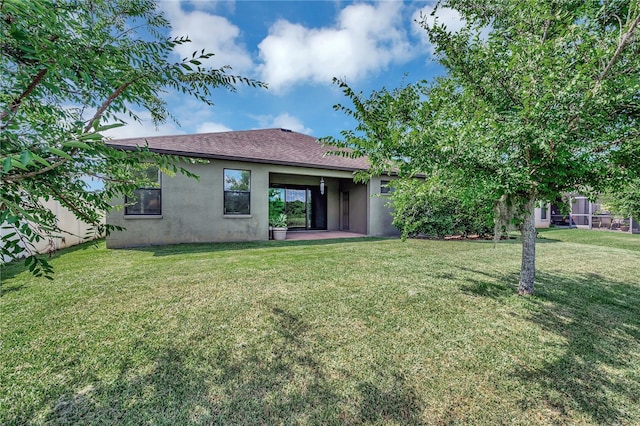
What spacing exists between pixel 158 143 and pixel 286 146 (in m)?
5.47

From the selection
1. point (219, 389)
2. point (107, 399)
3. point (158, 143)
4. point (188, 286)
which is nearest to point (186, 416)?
point (219, 389)

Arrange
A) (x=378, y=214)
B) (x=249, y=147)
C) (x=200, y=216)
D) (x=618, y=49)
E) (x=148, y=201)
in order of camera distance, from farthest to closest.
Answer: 1. (x=378, y=214)
2. (x=249, y=147)
3. (x=200, y=216)
4. (x=148, y=201)
5. (x=618, y=49)

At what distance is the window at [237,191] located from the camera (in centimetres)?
1011

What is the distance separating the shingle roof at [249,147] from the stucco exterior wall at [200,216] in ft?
1.29

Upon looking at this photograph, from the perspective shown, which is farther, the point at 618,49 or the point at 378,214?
the point at 378,214

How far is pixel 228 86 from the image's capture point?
2416 millimetres

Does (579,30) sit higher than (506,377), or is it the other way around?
(579,30)

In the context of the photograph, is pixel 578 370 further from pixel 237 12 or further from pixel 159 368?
pixel 237 12

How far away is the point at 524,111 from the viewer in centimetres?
288

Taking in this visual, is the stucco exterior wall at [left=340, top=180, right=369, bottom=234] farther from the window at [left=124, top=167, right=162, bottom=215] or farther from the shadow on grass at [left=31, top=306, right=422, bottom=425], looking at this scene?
the shadow on grass at [left=31, top=306, right=422, bottom=425]

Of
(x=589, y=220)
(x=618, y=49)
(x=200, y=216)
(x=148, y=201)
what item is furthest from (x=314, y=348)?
(x=589, y=220)

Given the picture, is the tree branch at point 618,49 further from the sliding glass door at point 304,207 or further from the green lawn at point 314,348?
the sliding glass door at point 304,207

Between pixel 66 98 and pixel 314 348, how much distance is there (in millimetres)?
3298

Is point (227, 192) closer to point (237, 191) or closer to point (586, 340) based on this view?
point (237, 191)
